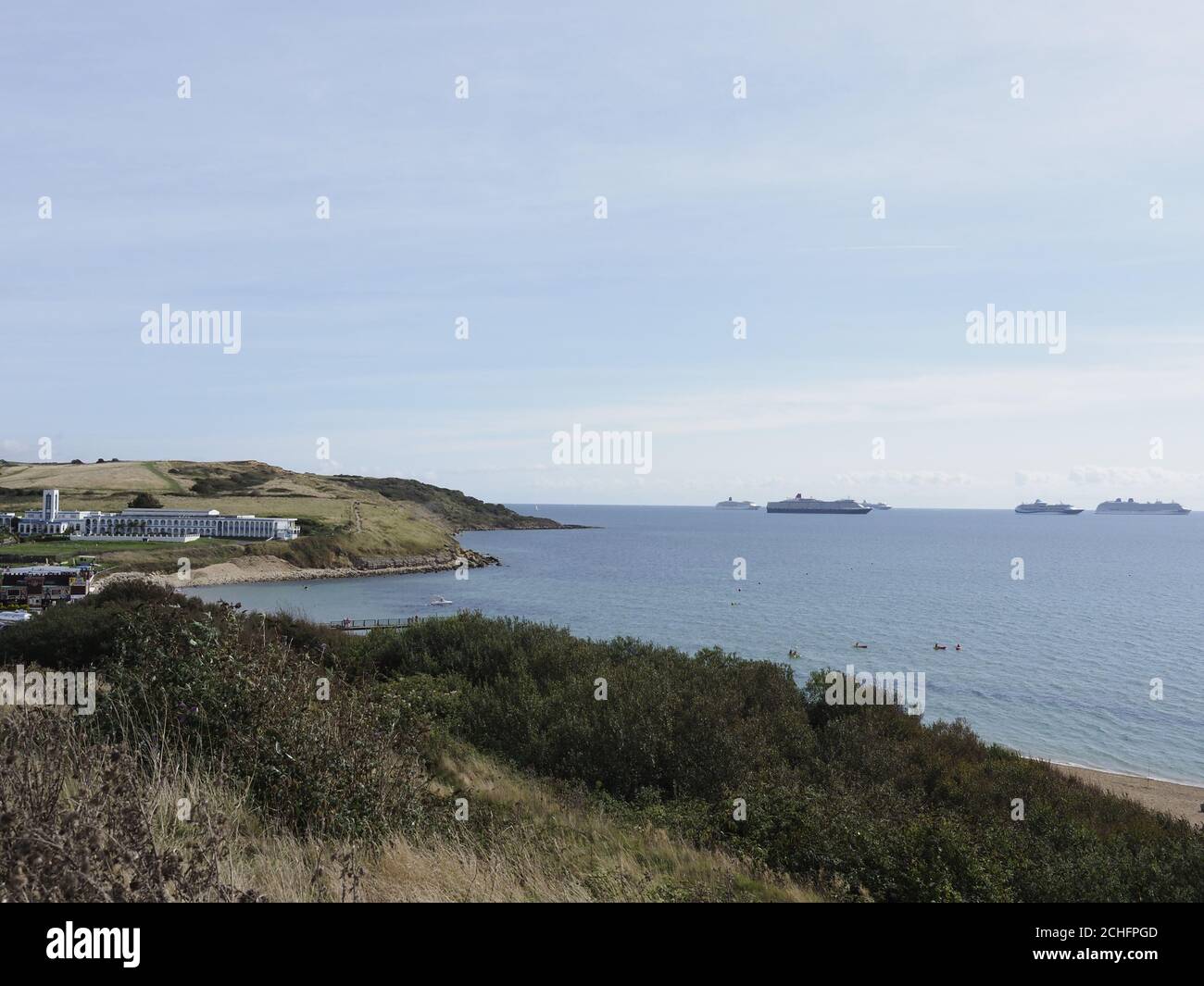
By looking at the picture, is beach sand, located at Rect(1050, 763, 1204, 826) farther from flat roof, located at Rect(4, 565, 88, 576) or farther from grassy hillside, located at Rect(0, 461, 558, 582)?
grassy hillside, located at Rect(0, 461, 558, 582)

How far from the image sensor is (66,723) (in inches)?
280

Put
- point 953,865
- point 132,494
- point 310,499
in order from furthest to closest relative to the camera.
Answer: point 310,499
point 132,494
point 953,865

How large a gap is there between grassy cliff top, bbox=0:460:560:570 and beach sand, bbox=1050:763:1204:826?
7534cm

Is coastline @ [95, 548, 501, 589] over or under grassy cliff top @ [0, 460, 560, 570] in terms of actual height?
under

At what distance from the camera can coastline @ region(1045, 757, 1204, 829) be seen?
2289 cm

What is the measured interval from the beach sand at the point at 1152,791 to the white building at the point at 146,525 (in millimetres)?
90117

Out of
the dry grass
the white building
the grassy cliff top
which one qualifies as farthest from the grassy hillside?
the dry grass

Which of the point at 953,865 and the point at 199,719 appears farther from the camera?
the point at 953,865

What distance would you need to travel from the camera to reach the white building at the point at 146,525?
95.9 m

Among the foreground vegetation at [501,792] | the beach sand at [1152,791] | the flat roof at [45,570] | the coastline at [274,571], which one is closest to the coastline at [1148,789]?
the beach sand at [1152,791]
